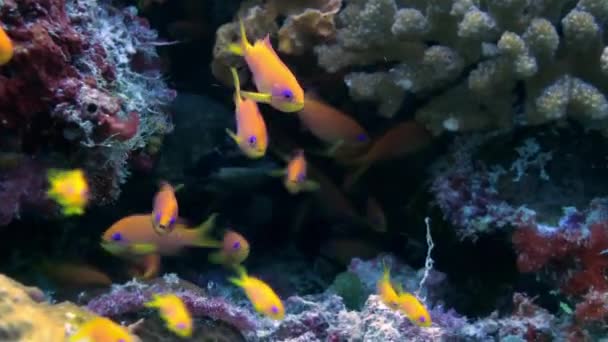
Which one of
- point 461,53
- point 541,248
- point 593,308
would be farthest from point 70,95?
point 593,308

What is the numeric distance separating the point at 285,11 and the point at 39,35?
1739mm

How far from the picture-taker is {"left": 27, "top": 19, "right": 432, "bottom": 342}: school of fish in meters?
2.80

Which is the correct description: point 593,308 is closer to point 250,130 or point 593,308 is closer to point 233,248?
point 250,130

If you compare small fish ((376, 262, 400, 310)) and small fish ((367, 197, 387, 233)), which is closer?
small fish ((376, 262, 400, 310))

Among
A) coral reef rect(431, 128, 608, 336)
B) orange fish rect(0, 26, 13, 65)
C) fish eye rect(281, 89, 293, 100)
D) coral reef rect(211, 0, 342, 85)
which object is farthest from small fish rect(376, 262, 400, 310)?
orange fish rect(0, 26, 13, 65)

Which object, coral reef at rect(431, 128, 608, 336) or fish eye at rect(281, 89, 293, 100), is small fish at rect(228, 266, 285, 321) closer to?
fish eye at rect(281, 89, 293, 100)

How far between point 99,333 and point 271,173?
81.9 inches

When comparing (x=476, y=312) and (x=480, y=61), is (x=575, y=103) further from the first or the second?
(x=476, y=312)

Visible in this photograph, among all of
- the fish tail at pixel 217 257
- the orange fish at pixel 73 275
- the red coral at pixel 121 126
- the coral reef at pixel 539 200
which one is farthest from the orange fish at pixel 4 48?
the coral reef at pixel 539 200

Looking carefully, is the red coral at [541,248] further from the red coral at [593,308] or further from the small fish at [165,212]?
Answer: the small fish at [165,212]

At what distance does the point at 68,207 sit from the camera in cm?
311

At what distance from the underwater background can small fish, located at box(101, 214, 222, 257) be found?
0.01m

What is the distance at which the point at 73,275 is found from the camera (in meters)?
3.46

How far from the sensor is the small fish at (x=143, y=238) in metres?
3.35
